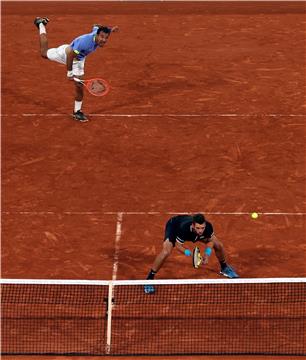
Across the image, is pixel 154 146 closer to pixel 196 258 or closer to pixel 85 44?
pixel 85 44

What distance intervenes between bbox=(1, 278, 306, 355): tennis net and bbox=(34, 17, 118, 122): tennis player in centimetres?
733

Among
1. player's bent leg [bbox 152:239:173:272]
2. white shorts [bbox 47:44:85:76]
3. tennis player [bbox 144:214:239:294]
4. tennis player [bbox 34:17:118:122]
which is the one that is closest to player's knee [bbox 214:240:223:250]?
tennis player [bbox 144:214:239:294]

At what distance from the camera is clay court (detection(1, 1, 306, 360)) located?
17.6 meters

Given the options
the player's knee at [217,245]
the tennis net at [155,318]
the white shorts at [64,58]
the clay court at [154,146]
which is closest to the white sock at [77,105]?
the clay court at [154,146]

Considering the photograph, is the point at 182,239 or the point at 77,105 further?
the point at 77,105

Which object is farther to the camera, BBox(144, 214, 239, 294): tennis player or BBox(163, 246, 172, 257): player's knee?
BBox(163, 246, 172, 257): player's knee

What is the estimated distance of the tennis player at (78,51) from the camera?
71.1 feet

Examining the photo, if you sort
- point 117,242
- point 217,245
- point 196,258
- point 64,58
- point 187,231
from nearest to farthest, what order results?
1. point 196,258
2. point 187,231
3. point 217,245
4. point 117,242
5. point 64,58

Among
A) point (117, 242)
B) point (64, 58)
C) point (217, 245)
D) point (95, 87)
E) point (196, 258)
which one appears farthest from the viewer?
point (95, 87)

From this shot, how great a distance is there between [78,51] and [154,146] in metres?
2.89

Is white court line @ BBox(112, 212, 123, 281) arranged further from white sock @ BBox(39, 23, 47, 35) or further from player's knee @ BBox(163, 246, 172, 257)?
white sock @ BBox(39, 23, 47, 35)

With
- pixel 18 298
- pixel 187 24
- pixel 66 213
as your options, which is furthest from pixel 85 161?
pixel 187 24

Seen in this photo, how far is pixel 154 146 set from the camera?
21875 mm

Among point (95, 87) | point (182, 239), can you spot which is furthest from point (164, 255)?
point (95, 87)
